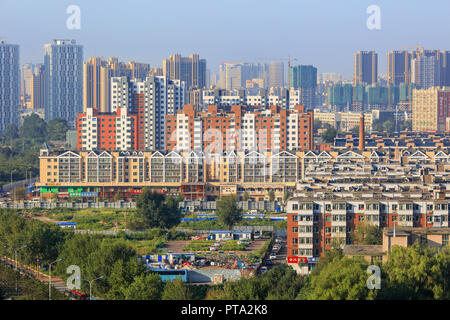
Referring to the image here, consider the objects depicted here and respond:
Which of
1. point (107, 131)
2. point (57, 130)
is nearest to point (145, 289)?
point (107, 131)

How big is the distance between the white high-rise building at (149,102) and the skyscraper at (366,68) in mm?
47422

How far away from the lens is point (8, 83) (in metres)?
56.2

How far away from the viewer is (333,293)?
10906 mm

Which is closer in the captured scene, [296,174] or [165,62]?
[296,174]

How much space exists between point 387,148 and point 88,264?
20489 mm

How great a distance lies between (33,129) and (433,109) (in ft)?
66.1

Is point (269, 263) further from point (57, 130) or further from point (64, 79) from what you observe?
point (64, 79)

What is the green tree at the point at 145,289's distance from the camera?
1252cm

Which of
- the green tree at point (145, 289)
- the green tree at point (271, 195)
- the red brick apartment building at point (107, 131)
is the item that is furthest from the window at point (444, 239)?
the red brick apartment building at point (107, 131)

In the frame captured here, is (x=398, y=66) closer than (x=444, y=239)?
No

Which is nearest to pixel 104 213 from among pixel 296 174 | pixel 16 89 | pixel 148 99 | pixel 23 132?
pixel 296 174

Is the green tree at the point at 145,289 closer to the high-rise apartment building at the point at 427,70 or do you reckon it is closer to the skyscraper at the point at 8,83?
the skyscraper at the point at 8,83
